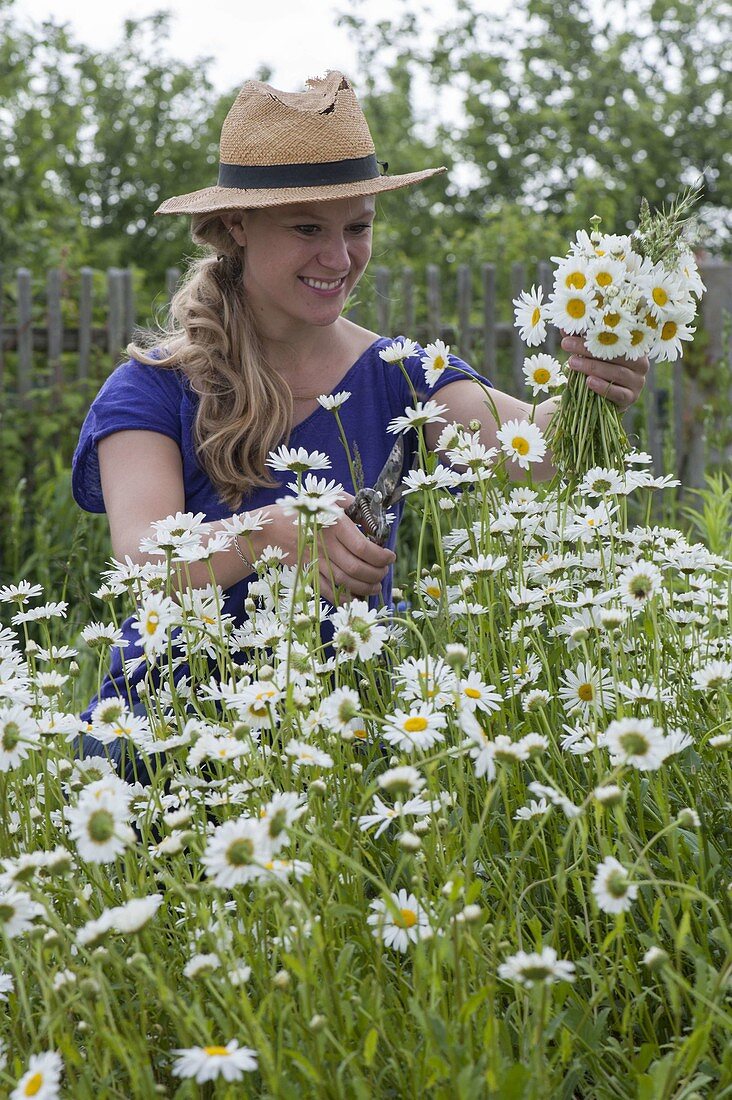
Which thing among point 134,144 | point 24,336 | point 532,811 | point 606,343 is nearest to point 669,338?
point 606,343

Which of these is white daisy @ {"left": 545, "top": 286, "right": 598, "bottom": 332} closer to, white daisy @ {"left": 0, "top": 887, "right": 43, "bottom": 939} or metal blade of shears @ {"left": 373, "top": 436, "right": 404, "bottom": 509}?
metal blade of shears @ {"left": 373, "top": 436, "right": 404, "bottom": 509}

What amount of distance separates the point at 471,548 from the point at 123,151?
686 inches

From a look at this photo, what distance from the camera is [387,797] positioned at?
176 centimetres

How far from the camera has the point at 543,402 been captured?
2.36 m

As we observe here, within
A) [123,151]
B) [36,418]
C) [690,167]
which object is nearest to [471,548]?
[36,418]

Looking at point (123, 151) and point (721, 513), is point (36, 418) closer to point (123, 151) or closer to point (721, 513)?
point (721, 513)

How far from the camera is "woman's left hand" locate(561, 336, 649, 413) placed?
206 cm

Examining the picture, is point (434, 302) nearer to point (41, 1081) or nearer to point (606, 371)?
point (606, 371)

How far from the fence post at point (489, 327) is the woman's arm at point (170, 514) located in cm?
477

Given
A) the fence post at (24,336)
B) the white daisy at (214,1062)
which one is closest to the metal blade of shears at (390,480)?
the white daisy at (214,1062)

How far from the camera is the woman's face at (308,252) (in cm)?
264

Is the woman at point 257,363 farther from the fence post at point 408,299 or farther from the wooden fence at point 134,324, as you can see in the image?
the fence post at point 408,299

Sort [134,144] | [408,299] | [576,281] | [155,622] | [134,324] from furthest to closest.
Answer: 1. [134,144]
2. [408,299]
3. [134,324]
4. [576,281]
5. [155,622]

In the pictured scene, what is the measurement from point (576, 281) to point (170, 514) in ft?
3.40
